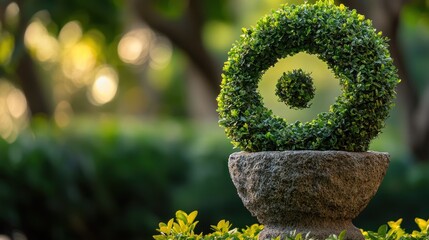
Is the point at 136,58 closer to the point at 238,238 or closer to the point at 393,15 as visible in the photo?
the point at 393,15

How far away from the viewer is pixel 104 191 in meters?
15.5

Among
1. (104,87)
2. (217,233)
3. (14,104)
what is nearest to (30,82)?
(217,233)

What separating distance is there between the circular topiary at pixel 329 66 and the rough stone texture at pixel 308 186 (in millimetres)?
182

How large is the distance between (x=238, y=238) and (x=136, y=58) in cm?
2889

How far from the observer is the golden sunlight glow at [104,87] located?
42.7 meters

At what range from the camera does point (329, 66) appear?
6.44 meters

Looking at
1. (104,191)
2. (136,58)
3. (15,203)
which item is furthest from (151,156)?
(136,58)

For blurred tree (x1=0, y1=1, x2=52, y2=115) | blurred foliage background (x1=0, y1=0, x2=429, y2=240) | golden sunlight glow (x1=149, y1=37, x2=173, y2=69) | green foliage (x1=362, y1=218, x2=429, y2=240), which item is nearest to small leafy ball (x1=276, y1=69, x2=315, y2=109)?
green foliage (x1=362, y1=218, x2=429, y2=240)

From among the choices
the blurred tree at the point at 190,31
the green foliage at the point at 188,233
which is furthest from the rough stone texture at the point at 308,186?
the blurred tree at the point at 190,31

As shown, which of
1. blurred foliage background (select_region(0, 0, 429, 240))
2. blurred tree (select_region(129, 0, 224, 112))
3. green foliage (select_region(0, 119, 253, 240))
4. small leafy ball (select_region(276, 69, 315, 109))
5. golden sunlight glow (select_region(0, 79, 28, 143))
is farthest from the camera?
golden sunlight glow (select_region(0, 79, 28, 143))

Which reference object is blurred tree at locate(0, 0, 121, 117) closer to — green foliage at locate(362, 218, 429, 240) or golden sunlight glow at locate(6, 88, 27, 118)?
green foliage at locate(362, 218, 429, 240)

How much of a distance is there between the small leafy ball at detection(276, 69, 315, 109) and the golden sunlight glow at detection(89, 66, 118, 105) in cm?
3410

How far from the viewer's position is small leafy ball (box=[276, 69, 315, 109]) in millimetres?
6453

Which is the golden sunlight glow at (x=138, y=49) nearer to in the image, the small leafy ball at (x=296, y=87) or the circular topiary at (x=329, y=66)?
the circular topiary at (x=329, y=66)
